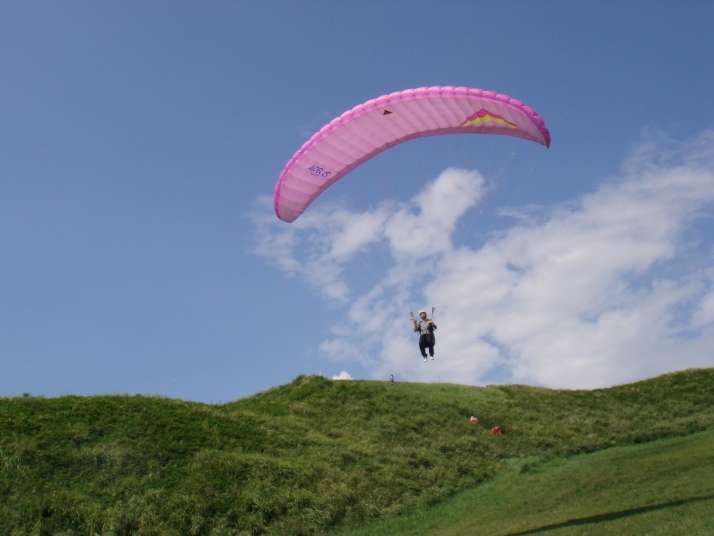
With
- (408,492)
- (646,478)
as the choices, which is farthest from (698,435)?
(408,492)

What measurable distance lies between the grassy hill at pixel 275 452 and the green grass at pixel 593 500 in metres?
0.98

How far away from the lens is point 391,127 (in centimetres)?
1653

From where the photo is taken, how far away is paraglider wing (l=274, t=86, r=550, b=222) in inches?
623

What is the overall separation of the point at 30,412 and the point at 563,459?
18486mm

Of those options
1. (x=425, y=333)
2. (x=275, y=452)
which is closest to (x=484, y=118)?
(x=425, y=333)

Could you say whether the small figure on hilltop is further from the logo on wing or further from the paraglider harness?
the logo on wing

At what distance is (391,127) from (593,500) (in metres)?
11.5

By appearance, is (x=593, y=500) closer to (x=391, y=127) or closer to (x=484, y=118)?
(x=484, y=118)

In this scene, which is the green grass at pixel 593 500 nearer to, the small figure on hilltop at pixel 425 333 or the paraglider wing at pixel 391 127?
the small figure on hilltop at pixel 425 333

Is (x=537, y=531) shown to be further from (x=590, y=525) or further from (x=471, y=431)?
(x=471, y=431)

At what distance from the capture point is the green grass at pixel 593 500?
11.4 meters

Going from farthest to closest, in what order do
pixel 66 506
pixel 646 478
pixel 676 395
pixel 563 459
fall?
pixel 676 395 < pixel 563 459 < pixel 646 478 < pixel 66 506

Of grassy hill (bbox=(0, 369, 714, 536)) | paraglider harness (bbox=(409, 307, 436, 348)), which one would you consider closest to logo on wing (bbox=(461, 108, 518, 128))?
paraglider harness (bbox=(409, 307, 436, 348))

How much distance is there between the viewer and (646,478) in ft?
49.8
